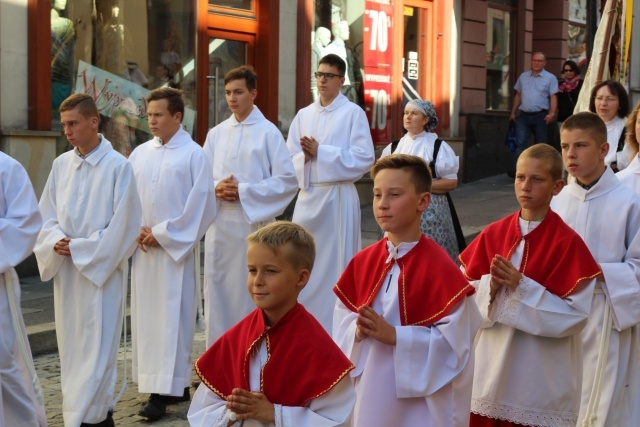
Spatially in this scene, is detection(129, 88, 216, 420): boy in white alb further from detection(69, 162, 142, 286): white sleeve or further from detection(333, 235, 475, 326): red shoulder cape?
detection(333, 235, 475, 326): red shoulder cape

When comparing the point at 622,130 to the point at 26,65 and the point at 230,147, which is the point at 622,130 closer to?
the point at 230,147

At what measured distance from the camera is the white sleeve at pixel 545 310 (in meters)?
5.38

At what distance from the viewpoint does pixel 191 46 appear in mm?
14383

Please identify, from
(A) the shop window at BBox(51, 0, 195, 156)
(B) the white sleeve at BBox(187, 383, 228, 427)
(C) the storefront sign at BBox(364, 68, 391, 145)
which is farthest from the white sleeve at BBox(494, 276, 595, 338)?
(C) the storefront sign at BBox(364, 68, 391, 145)

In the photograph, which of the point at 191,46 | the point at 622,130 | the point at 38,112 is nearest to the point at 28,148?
the point at 38,112

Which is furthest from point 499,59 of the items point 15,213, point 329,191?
point 15,213

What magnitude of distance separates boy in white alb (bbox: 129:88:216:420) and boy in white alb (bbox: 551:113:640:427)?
2555 mm

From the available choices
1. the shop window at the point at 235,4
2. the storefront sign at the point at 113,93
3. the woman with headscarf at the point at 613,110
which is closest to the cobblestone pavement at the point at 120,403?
the woman with headscarf at the point at 613,110

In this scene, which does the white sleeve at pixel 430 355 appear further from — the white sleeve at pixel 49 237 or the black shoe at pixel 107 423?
the white sleeve at pixel 49 237

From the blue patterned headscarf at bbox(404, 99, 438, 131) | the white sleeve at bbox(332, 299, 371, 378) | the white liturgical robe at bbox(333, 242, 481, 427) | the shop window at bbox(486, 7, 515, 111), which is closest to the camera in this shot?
the white liturgical robe at bbox(333, 242, 481, 427)

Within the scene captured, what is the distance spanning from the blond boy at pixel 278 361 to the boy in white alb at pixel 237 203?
14.5ft

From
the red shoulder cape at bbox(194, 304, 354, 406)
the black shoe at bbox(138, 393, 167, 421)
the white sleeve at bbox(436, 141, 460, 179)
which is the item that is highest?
the white sleeve at bbox(436, 141, 460, 179)

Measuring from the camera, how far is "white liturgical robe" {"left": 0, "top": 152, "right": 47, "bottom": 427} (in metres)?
5.79

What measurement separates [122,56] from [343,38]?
4547 mm
